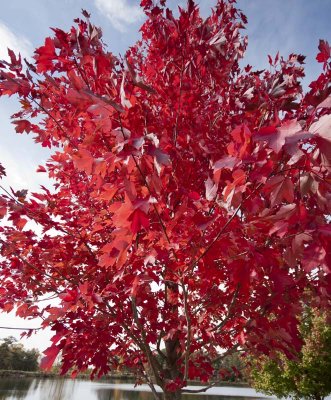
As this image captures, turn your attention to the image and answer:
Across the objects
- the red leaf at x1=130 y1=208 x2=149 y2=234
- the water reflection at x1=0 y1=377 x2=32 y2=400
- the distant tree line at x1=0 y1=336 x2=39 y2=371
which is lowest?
the red leaf at x1=130 y1=208 x2=149 y2=234

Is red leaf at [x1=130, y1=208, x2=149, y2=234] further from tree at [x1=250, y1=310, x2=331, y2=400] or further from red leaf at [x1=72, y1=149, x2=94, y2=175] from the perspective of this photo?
tree at [x1=250, y1=310, x2=331, y2=400]

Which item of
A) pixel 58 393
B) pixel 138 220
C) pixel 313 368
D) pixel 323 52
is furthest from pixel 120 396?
pixel 323 52

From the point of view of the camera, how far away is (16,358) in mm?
80875

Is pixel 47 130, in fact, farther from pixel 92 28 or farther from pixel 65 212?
pixel 92 28

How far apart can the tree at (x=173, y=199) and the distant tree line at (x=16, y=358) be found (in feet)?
274

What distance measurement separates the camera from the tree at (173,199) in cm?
158

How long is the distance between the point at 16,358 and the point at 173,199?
98967 mm

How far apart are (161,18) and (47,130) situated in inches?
79.8

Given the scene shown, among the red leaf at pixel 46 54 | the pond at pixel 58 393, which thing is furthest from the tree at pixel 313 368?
the pond at pixel 58 393

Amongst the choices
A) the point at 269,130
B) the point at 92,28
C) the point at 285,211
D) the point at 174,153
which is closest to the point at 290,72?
the point at 174,153

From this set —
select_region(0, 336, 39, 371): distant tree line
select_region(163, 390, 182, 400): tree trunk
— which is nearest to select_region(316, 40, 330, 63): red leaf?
select_region(163, 390, 182, 400): tree trunk

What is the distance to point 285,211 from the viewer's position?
1.66 metres

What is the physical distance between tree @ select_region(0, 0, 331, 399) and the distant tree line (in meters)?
83.6

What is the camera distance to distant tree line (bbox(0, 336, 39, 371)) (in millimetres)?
74750
